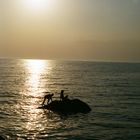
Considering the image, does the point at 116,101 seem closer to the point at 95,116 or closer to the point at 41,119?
the point at 95,116

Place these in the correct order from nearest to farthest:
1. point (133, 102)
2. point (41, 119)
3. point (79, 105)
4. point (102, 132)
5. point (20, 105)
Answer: point (102, 132), point (41, 119), point (79, 105), point (20, 105), point (133, 102)

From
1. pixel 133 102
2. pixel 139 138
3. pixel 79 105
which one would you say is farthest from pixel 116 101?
pixel 139 138

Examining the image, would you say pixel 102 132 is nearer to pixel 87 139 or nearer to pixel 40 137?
pixel 87 139

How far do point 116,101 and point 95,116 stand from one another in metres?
15.0

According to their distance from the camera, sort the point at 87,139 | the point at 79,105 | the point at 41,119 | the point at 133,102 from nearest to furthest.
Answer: the point at 87,139 → the point at 41,119 → the point at 79,105 → the point at 133,102

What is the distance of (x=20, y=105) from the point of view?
169 feet

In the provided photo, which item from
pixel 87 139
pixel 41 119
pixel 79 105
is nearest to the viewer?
pixel 87 139

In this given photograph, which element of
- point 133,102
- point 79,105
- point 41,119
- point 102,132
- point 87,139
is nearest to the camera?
point 87,139

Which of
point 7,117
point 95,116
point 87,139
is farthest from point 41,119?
point 87,139

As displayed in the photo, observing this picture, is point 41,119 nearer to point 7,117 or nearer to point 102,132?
point 7,117

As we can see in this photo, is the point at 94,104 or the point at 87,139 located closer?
the point at 87,139

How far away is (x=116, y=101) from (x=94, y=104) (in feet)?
19.0

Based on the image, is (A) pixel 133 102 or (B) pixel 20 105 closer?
(B) pixel 20 105

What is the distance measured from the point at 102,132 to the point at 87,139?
297 cm
